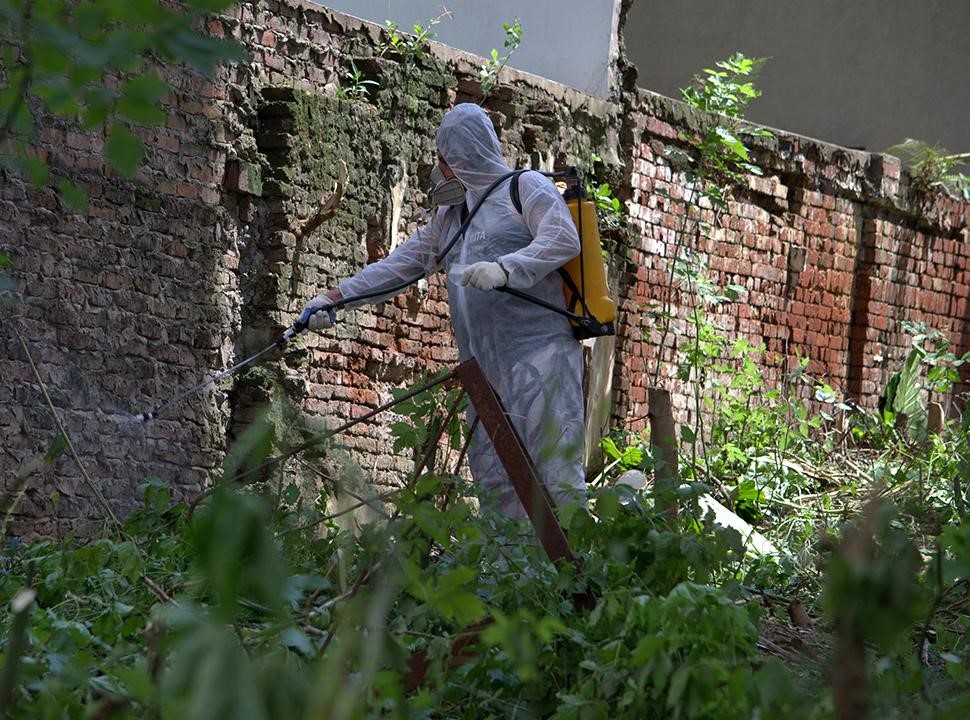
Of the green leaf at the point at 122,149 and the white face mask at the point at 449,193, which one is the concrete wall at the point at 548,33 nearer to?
the white face mask at the point at 449,193

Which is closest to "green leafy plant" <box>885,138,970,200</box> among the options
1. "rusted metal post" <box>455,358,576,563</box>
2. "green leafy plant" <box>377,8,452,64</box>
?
"green leafy plant" <box>377,8,452,64</box>

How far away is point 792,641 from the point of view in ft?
10.9

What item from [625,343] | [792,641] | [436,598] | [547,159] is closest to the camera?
[436,598]

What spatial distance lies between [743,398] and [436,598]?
7.14 meters

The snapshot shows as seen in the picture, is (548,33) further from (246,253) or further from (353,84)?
(246,253)

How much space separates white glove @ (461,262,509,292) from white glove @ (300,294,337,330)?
68cm

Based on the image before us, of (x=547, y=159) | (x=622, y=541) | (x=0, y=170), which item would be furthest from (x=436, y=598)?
(x=547, y=159)

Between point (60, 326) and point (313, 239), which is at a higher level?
point (313, 239)

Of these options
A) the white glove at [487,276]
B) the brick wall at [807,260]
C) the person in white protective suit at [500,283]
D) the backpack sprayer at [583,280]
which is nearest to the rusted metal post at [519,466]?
the person in white protective suit at [500,283]

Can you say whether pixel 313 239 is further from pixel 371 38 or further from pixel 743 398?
pixel 743 398

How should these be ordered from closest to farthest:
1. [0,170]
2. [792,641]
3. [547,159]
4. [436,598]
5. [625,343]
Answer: [436,598]
[792,641]
[0,170]
[547,159]
[625,343]

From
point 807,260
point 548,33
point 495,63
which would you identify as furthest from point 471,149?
point 807,260

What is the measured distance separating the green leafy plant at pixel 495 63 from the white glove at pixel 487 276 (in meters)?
2.65

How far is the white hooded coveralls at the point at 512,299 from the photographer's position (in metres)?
4.43
